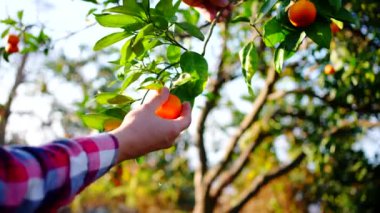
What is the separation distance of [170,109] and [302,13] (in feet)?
1.34

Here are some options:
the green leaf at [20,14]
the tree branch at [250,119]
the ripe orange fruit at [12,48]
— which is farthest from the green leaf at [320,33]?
the tree branch at [250,119]

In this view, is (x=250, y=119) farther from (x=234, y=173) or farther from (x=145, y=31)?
(x=145, y=31)

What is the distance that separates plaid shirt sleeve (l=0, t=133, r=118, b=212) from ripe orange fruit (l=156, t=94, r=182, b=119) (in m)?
0.21

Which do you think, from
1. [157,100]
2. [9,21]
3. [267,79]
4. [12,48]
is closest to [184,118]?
[157,100]

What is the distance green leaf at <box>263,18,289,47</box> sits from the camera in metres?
1.18

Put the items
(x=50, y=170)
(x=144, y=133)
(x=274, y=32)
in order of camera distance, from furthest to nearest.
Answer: (x=274, y=32) → (x=144, y=133) → (x=50, y=170)

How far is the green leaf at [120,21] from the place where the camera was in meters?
1.12

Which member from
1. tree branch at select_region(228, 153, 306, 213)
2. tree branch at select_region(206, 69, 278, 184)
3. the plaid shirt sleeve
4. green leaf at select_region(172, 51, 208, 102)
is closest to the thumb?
the plaid shirt sleeve

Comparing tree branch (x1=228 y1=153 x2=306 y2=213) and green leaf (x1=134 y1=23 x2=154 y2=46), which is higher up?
green leaf (x1=134 y1=23 x2=154 y2=46)

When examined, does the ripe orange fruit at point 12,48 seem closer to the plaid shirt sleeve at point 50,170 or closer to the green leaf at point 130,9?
the green leaf at point 130,9

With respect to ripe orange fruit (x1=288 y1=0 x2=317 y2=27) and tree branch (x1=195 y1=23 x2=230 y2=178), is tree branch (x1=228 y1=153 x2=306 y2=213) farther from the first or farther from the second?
ripe orange fruit (x1=288 y1=0 x2=317 y2=27)

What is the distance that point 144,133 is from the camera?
0.73m

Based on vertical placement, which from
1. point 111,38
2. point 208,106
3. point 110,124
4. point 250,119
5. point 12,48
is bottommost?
point 250,119

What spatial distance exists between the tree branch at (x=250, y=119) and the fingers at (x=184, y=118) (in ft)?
9.21
